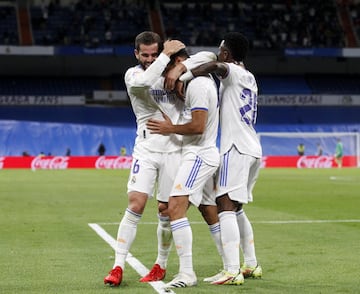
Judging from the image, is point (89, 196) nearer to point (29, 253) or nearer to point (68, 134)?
point (29, 253)

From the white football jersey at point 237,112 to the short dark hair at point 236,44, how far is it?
138 mm

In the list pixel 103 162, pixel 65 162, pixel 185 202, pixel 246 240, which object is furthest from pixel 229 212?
pixel 103 162

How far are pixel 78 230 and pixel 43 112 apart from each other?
41924 millimetres

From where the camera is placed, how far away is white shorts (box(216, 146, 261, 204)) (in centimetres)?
808

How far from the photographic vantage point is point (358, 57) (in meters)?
58.5

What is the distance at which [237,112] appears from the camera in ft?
26.7

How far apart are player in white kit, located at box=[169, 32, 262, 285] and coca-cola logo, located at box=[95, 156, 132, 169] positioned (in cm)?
3831

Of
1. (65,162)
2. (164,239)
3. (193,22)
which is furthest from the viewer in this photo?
(193,22)

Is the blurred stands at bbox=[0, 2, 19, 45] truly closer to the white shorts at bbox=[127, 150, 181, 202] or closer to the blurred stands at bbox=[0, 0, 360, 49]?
the blurred stands at bbox=[0, 0, 360, 49]

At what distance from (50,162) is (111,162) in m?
3.38

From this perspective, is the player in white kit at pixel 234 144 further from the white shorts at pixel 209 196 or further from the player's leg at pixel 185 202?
the player's leg at pixel 185 202

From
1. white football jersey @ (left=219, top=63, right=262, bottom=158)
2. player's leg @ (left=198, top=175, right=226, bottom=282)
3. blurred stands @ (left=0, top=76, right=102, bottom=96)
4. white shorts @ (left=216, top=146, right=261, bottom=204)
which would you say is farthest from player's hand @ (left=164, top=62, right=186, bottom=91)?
blurred stands @ (left=0, top=76, right=102, bottom=96)

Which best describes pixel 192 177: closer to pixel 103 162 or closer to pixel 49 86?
pixel 103 162

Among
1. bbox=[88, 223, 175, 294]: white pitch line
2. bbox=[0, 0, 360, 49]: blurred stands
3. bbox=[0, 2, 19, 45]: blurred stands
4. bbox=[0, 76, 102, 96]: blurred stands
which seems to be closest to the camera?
bbox=[88, 223, 175, 294]: white pitch line
